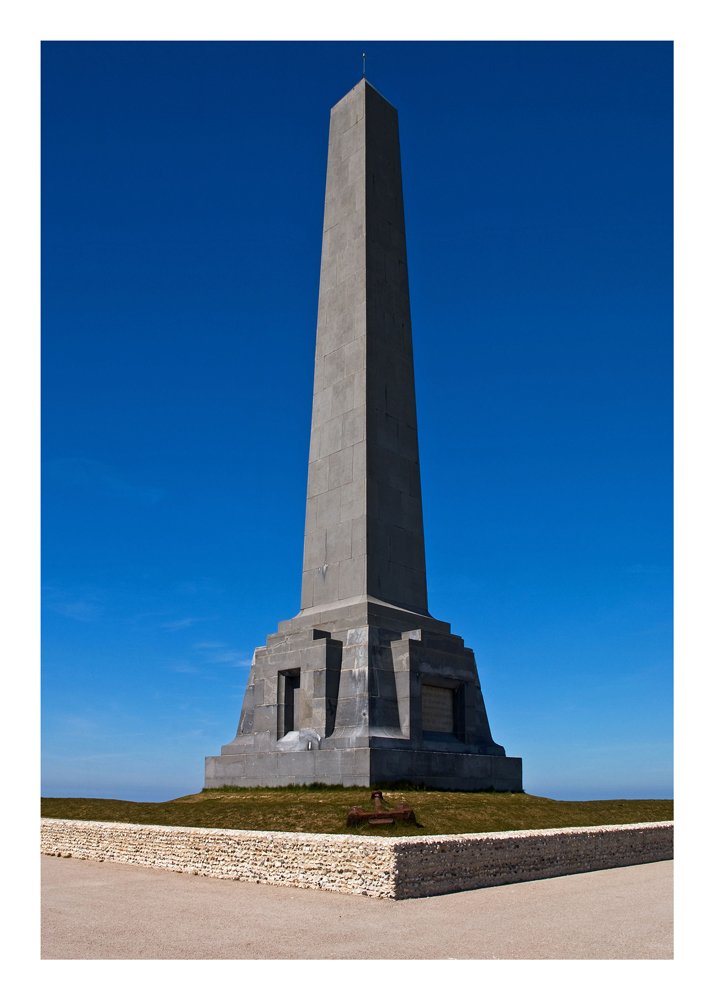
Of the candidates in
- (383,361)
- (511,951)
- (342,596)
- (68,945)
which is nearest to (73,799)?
(342,596)

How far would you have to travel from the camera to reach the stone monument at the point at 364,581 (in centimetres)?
1992

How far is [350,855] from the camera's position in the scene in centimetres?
1202

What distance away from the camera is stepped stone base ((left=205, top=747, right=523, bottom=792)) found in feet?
60.5

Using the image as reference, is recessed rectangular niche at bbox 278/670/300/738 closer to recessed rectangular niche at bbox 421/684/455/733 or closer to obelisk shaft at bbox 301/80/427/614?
obelisk shaft at bbox 301/80/427/614

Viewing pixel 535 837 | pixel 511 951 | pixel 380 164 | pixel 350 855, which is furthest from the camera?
pixel 380 164

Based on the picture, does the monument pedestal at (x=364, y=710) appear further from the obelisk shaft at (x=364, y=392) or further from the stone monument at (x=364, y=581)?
the obelisk shaft at (x=364, y=392)

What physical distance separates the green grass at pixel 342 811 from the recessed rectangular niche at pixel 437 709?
78.0 inches

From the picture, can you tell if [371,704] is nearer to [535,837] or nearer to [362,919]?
[535,837]

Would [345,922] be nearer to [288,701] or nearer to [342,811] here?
[342,811]

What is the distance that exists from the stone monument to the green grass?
0.84 meters

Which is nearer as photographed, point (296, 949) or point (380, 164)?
point (296, 949)

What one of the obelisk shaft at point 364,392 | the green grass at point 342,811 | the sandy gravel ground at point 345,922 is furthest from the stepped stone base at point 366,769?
the sandy gravel ground at point 345,922

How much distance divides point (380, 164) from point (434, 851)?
2079 cm

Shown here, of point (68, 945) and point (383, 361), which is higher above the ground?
point (383, 361)
